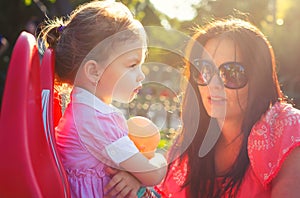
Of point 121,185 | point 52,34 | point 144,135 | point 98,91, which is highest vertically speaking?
point 52,34

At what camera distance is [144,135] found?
2227 millimetres

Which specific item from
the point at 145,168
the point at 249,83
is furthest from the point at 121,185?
the point at 249,83

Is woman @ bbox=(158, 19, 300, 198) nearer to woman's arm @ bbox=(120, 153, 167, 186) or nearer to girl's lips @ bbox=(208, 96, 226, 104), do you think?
girl's lips @ bbox=(208, 96, 226, 104)

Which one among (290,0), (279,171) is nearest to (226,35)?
(279,171)

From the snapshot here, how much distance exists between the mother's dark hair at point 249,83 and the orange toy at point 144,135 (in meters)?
0.52

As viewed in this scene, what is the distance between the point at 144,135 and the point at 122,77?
237 mm

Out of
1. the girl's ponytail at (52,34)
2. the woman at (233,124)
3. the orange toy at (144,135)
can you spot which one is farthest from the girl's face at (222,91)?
the girl's ponytail at (52,34)

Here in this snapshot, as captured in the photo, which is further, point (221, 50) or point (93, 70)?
point (221, 50)

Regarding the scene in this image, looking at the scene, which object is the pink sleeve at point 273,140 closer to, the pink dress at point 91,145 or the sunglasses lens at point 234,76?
the sunglasses lens at point 234,76

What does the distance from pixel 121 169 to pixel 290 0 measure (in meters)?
13.7

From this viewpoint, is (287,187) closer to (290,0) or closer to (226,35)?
(226,35)

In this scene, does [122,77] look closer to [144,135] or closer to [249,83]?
[144,135]

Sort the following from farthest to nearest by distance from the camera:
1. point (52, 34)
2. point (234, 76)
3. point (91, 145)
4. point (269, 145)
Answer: point (234, 76)
point (269, 145)
point (52, 34)
point (91, 145)

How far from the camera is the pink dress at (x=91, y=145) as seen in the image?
2084 millimetres
